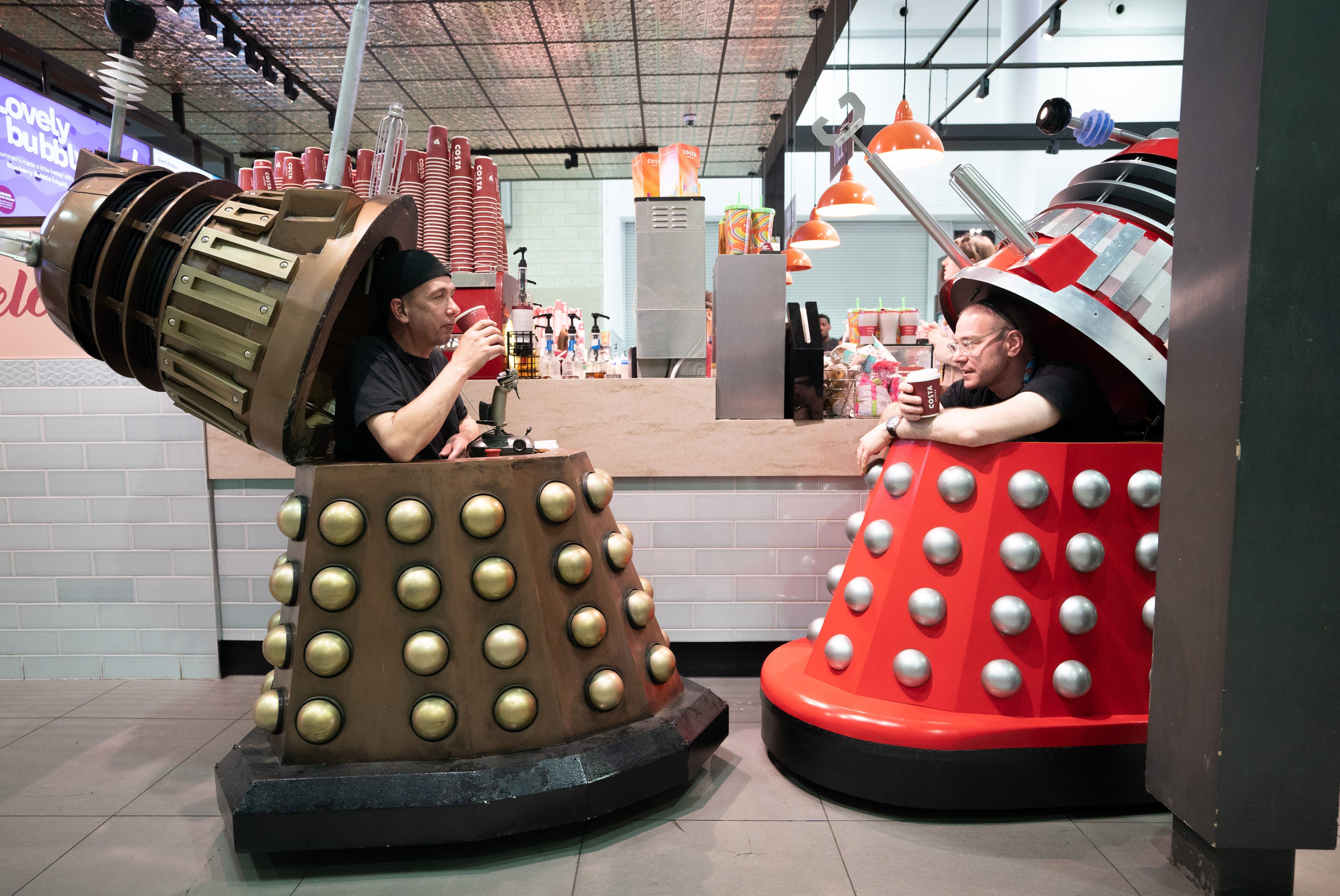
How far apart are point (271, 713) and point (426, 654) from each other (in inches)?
15.6

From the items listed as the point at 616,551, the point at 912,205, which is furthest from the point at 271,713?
the point at 912,205

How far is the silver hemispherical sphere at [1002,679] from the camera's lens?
1.75 m

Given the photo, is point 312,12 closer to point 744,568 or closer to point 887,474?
point 744,568

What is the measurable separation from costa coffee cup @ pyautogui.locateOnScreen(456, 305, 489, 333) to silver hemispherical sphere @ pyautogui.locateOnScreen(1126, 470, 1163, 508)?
159cm

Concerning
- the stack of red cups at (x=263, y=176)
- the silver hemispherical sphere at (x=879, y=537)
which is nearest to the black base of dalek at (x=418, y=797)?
the silver hemispherical sphere at (x=879, y=537)

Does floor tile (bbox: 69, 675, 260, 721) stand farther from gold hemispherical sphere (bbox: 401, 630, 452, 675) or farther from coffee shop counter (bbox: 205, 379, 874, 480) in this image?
gold hemispherical sphere (bbox: 401, 630, 452, 675)

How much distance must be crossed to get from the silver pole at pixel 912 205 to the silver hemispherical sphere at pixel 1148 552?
32.9 inches

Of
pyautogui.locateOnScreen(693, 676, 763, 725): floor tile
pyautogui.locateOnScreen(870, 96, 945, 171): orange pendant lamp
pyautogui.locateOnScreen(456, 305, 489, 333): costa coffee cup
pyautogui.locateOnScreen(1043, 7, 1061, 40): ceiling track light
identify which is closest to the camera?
pyautogui.locateOnScreen(456, 305, 489, 333): costa coffee cup

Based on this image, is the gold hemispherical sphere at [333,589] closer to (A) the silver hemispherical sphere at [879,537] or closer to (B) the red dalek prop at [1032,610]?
(B) the red dalek prop at [1032,610]

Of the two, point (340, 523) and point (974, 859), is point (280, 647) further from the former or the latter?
point (974, 859)

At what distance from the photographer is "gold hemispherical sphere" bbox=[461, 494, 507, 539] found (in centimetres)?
169

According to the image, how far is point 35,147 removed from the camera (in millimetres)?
5145

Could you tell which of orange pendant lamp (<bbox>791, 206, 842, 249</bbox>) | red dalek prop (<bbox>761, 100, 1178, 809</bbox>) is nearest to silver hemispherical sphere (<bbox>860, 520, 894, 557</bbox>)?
red dalek prop (<bbox>761, 100, 1178, 809</bbox>)

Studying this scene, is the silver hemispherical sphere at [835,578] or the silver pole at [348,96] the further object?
the silver hemispherical sphere at [835,578]
